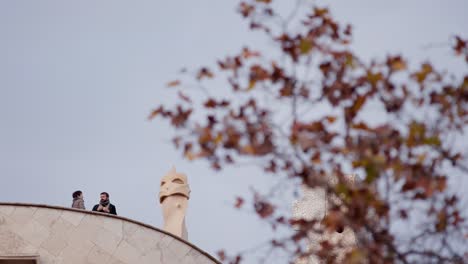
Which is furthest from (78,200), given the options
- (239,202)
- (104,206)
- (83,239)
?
(239,202)

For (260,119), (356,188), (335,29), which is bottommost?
(356,188)

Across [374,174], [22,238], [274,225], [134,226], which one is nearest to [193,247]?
[134,226]

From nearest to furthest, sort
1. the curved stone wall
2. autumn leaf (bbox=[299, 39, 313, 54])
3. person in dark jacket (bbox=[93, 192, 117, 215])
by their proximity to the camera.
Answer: autumn leaf (bbox=[299, 39, 313, 54]) → the curved stone wall → person in dark jacket (bbox=[93, 192, 117, 215])

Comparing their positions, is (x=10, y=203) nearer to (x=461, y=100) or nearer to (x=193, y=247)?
(x=193, y=247)

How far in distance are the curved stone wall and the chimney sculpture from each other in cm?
80

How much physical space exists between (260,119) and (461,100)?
53.3 inches

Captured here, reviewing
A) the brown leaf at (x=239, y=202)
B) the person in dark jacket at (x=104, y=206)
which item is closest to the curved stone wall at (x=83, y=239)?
the person in dark jacket at (x=104, y=206)

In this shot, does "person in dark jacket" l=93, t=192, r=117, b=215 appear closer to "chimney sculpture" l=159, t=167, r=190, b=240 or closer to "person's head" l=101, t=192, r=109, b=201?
"person's head" l=101, t=192, r=109, b=201

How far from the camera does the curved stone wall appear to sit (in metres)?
14.2

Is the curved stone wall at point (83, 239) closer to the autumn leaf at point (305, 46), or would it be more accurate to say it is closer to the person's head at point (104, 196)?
the person's head at point (104, 196)

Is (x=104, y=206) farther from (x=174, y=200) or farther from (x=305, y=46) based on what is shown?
(x=305, y=46)

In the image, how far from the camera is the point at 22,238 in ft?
46.4

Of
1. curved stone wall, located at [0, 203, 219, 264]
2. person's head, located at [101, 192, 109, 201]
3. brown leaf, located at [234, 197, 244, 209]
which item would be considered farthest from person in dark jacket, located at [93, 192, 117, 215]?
brown leaf, located at [234, 197, 244, 209]

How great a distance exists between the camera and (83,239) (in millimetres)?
14328
